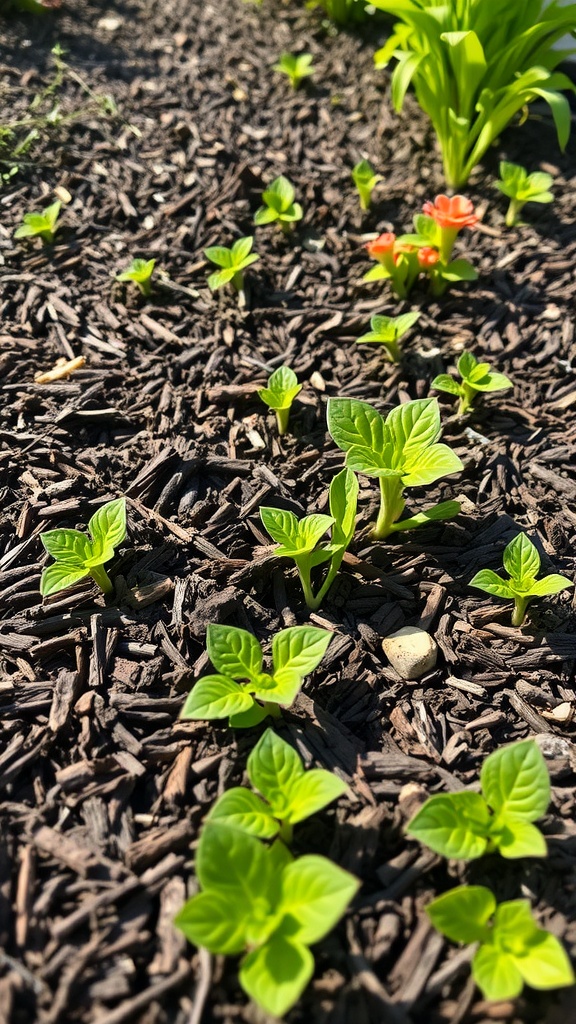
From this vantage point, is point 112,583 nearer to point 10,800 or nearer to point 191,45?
point 10,800

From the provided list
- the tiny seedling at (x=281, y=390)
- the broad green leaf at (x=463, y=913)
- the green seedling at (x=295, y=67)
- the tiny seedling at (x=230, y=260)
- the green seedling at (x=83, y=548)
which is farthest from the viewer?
the green seedling at (x=295, y=67)

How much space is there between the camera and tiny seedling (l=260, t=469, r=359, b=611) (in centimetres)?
210

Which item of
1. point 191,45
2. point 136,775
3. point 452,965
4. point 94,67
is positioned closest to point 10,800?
point 136,775

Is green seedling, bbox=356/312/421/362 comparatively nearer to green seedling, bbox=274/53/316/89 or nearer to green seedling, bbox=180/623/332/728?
green seedling, bbox=180/623/332/728

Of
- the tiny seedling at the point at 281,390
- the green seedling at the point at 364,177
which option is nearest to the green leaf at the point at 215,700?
the tiny seedling at the point at 281,390

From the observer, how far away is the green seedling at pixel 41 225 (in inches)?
126

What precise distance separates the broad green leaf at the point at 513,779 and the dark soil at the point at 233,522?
6.6 inches

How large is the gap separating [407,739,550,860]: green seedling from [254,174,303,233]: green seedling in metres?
2.64

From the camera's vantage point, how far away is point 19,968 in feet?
4.90

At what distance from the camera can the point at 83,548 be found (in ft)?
7.02

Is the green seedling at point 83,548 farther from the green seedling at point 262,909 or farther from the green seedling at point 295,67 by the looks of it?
the green seedling at point 295,67

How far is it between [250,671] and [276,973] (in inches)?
28.0

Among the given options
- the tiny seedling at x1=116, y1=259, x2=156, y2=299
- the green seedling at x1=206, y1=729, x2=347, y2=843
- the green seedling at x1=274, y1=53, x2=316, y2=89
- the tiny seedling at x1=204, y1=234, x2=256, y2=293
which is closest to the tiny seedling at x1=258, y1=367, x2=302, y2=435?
the tiny seedling at x1=204, y1=234, x2=256, y2=293

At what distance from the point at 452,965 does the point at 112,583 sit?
1454 mm
